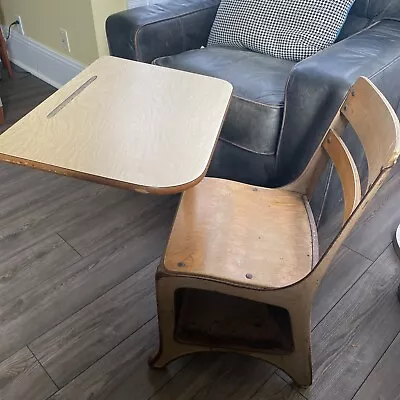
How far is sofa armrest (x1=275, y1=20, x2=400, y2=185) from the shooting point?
134 centimetres

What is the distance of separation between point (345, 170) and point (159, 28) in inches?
42.8

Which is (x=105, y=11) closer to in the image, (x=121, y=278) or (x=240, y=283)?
(x=121, y=278)

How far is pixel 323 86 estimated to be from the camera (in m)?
1.34

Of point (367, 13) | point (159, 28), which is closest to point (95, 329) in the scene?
point (159, 28)

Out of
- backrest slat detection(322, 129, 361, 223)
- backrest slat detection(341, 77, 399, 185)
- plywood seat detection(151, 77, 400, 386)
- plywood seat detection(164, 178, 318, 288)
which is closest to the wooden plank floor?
plywood seat detection(151, 77, 400, 386)

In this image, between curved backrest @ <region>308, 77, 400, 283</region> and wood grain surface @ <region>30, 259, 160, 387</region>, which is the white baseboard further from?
curved backrest @ <region>308, 77, 400, 283</region>

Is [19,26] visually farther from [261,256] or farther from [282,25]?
[261,256]

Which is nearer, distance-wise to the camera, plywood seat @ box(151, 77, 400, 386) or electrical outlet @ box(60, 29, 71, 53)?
plywood seat @ box(151, 77, 400, 386)

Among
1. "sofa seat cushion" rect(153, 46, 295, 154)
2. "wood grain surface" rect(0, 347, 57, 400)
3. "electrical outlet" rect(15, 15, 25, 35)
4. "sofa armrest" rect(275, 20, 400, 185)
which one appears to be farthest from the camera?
"electrical outlet" rect(15, 15, 25, 35)

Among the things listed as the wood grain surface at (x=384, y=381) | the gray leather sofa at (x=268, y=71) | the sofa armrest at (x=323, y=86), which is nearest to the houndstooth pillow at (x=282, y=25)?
the gray leather sofa at (x=268, y=71)

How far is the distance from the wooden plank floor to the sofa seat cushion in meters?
0.45

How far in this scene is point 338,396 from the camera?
3.92 feet

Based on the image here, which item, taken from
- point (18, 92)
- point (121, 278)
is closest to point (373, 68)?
point (121, 278)

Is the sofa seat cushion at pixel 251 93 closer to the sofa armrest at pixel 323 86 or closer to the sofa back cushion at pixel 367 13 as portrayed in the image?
the sofa armrest at pixel 323 86
